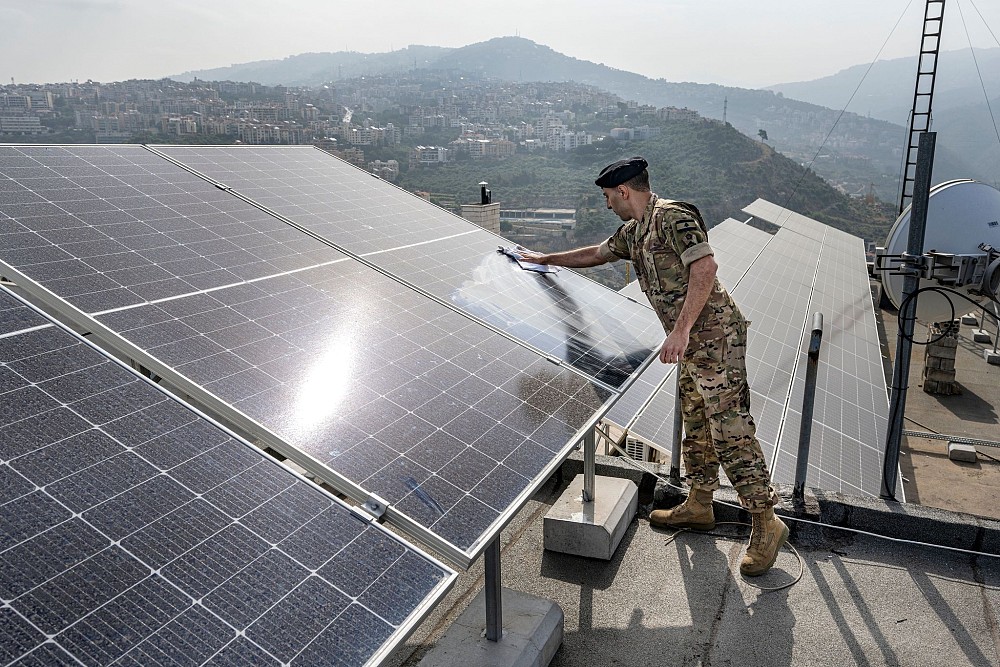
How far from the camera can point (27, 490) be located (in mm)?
2322

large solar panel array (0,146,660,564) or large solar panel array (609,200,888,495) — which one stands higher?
large solar panel array (0,146,660,564)

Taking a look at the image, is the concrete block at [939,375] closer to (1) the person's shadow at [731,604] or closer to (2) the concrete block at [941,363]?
(2) the concrete block at [941,363]

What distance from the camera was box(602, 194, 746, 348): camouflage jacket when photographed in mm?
4633

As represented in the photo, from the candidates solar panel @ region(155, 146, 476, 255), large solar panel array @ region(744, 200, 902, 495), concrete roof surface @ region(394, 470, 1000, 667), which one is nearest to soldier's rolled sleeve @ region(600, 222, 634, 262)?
solar panel @ region(155, 146, 476, 255)

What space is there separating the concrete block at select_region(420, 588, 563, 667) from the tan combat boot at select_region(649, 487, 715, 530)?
161 centimetres

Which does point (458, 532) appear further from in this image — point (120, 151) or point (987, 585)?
point (120, 151)

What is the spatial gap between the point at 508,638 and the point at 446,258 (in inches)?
124

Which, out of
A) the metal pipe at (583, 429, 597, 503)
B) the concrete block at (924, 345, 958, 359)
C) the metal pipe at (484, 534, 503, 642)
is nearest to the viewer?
the metal pipe at (484, 534, 503, 642)

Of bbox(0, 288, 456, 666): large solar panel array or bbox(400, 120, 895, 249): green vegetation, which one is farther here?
bbox(400, 120, 895, 249): green vegetation

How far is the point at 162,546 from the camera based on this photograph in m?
2.32

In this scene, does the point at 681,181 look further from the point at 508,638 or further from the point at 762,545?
the point at 508,638

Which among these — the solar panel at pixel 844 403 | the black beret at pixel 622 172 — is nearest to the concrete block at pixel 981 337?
the solar panel at pixel 844 403

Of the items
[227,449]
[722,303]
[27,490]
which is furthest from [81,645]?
[722,303]

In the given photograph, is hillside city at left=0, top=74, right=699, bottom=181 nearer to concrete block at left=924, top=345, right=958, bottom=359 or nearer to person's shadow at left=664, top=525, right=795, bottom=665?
concrete block at left=924, top=345, right=958, bottom=359
